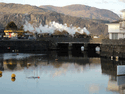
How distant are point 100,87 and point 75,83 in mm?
4241

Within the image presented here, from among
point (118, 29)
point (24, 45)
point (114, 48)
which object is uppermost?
point (118, 29)

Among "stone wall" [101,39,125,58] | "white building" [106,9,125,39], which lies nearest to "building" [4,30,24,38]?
"white building" [106,9,125,39]

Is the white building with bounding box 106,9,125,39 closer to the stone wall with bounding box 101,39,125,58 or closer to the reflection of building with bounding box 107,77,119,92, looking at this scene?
the stone wall with bounding box 101,39,125,58

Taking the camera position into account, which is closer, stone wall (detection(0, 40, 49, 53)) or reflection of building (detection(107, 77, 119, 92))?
reflection of building (detection(107, 77, 119, 92))

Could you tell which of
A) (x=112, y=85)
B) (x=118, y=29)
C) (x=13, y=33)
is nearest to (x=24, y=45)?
(x=13, y=33)

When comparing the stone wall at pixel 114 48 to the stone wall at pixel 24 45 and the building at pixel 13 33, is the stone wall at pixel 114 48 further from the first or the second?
the building at pixel 13 33

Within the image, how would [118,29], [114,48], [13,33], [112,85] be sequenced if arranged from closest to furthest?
[112,85], [114,48], [118,29], [13,33]

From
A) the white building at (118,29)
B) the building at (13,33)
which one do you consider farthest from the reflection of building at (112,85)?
the building at (13,33)

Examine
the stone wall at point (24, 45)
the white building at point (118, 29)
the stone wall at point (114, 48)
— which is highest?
the white building at point (118, 29)

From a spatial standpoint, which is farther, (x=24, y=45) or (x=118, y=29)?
(x=24, y=45)

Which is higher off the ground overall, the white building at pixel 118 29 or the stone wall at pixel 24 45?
the white building at pixel 118 29

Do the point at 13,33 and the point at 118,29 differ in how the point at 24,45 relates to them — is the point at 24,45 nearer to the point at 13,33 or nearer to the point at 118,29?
the point at 13,33

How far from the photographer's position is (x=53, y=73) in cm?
4600

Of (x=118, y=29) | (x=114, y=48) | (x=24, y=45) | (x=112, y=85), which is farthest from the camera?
(x=24, y=45)
